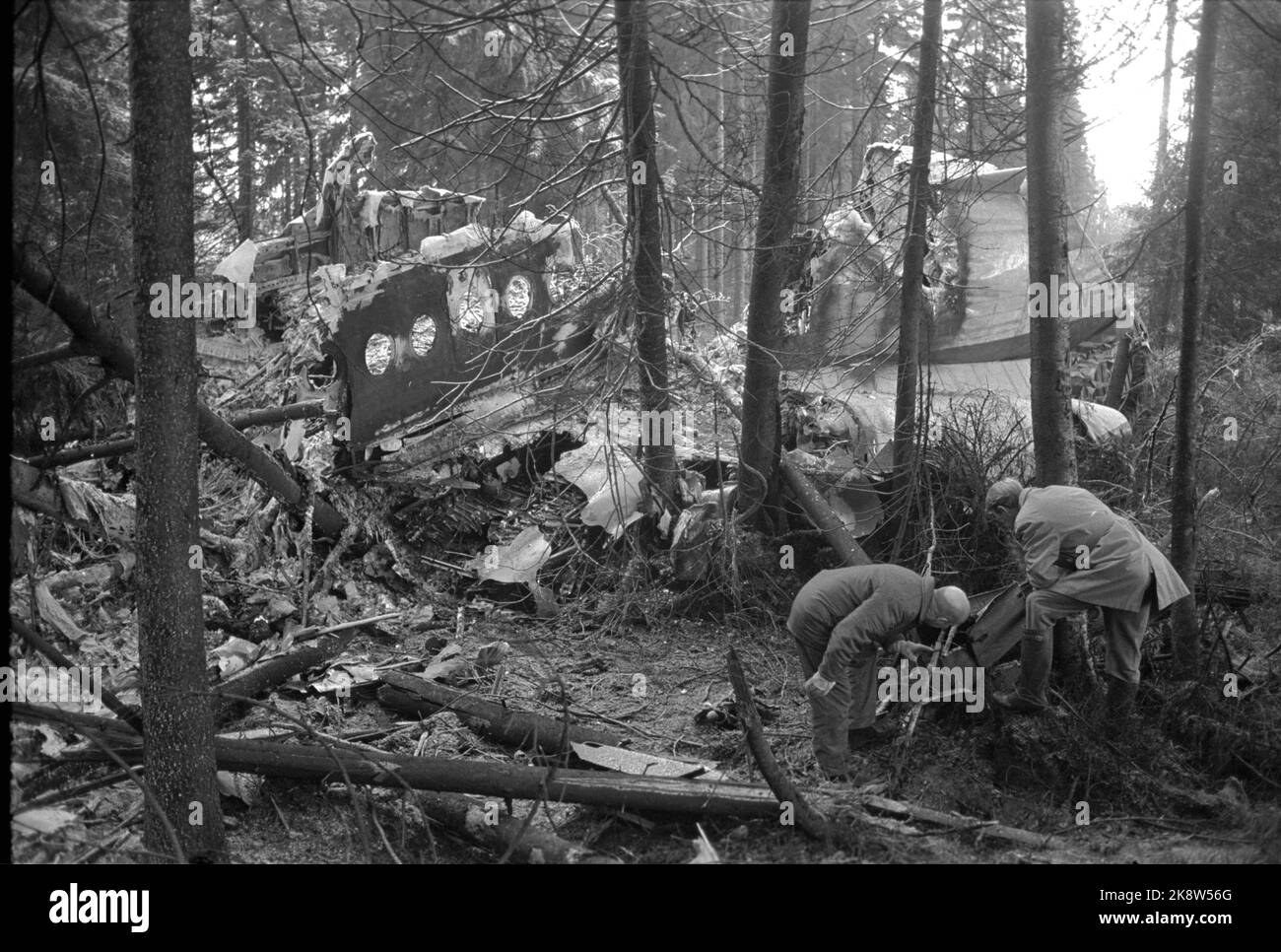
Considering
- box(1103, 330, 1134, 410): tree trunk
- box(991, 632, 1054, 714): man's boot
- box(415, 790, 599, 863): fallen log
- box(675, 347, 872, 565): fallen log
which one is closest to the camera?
box(415, 790, 599, 863): fallen log

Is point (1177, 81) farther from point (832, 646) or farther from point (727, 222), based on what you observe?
point (832, 646)

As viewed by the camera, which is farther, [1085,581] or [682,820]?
[1085,581]

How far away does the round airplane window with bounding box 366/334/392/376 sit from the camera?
8680 mm

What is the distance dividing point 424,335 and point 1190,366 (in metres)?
5.85

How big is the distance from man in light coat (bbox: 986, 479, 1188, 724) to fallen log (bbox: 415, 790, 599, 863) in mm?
2920

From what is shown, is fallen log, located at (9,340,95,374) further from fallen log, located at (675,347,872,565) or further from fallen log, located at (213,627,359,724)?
fallen log, located at (675,347,872,565)

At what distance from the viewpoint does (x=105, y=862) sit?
13.8 feet

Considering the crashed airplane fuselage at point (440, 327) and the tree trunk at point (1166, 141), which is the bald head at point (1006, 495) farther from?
the crashed airplane fuselage at point (440, 327)

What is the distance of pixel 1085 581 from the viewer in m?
5.84

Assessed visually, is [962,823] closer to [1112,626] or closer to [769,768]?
[769,768]

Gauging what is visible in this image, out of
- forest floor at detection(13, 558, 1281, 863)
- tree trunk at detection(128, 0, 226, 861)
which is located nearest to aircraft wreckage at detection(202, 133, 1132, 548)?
forest floor at detection(13, 558, 1281, 863)

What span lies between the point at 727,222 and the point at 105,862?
259 inches

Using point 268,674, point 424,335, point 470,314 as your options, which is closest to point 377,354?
point 424,335
